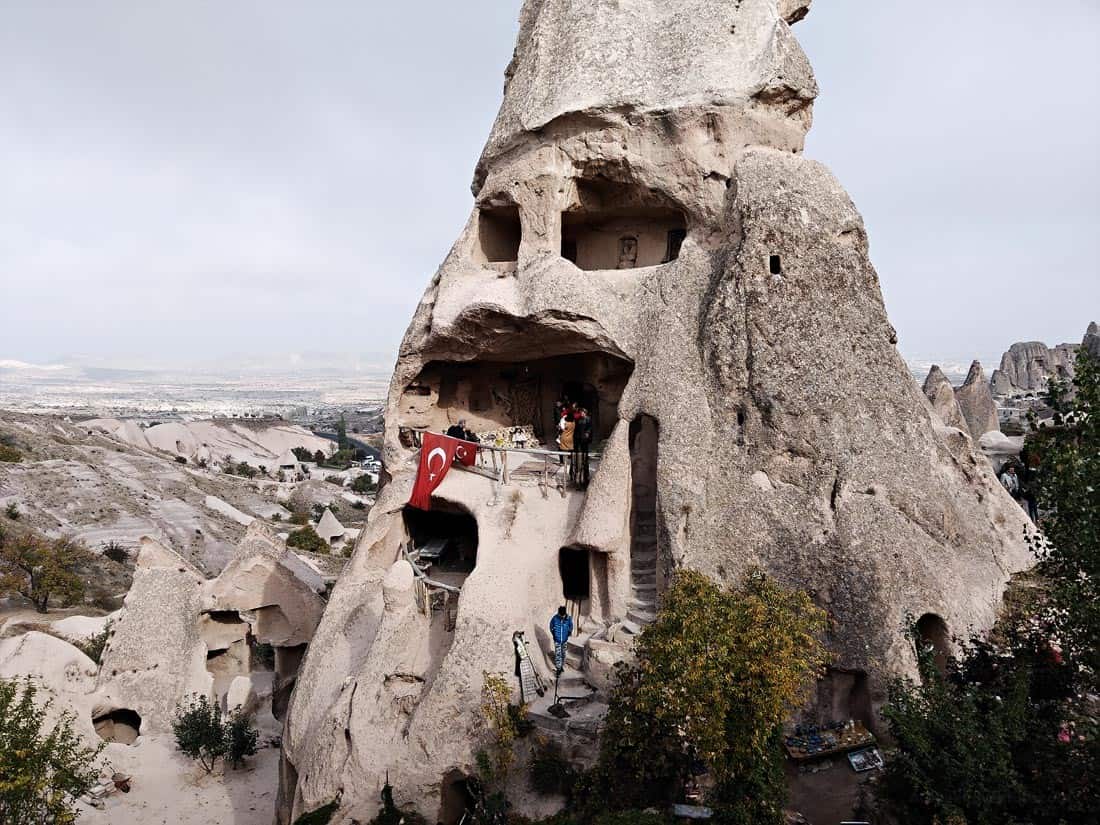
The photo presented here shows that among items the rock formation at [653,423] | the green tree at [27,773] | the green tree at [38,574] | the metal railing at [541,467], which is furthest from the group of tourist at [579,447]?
the green tree at [38,574]

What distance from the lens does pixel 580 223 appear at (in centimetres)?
1919

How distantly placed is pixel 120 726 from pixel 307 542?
729 inches

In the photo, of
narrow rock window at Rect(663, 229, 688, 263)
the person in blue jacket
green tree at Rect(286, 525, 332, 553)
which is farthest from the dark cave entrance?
green tree at Rect(286, 525, 332, 553)

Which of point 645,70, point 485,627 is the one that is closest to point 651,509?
point 485,627

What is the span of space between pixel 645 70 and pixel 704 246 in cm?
452

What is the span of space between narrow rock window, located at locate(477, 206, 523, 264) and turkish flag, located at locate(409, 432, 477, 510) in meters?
5.41

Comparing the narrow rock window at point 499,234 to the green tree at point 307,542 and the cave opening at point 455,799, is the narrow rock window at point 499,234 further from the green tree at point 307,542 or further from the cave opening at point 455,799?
the green tree at point 307,542

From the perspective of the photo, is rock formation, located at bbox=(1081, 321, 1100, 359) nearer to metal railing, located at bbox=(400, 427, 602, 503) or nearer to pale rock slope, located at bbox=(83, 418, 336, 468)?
metal railing, located at bbox=(400, 427, 602, 503)

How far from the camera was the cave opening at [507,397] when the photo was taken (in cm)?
1861

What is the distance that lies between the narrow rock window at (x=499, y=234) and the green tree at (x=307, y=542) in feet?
73.0

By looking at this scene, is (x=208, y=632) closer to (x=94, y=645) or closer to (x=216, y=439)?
(x=94, y=645)

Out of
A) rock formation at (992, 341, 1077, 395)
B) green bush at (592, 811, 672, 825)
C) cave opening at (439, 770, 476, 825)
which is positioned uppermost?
rock formation at (992, 341, 1077, 395)

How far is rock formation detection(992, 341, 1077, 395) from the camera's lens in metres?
70.5

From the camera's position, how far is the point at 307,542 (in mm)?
36656
